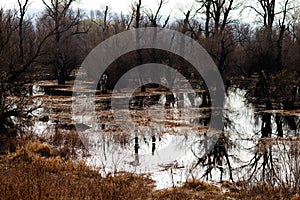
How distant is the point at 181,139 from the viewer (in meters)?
13.0

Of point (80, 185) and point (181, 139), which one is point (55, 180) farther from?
point (181, 139)

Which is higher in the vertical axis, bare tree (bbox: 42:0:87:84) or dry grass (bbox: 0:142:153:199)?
bare tree (bbox: 42:0:87:84)

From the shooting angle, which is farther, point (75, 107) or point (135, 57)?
point (135, 57)

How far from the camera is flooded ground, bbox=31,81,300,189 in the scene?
9352mm

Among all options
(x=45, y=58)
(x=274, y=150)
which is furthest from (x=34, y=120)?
(x=45, y=58)

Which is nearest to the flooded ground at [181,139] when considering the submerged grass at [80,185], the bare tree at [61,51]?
the submerged grass at [80,185]

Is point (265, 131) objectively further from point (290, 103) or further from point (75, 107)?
point (75, 107)

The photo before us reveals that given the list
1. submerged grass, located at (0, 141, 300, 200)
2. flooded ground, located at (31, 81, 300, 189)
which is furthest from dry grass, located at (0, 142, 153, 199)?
flooded ground, located at (31, 81, 300, 189)

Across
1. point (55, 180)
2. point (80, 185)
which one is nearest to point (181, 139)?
point (80, 185)

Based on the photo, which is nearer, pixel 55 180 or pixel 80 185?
pixel 55 180

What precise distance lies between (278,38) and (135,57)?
10699mm

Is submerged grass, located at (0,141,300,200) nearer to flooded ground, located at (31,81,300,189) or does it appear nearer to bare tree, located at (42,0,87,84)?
flooded ground, located at (31,81,300,189)

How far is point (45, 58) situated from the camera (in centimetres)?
3081

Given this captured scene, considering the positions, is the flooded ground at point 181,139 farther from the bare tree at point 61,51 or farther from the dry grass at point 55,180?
the bare tree at point 61,51
